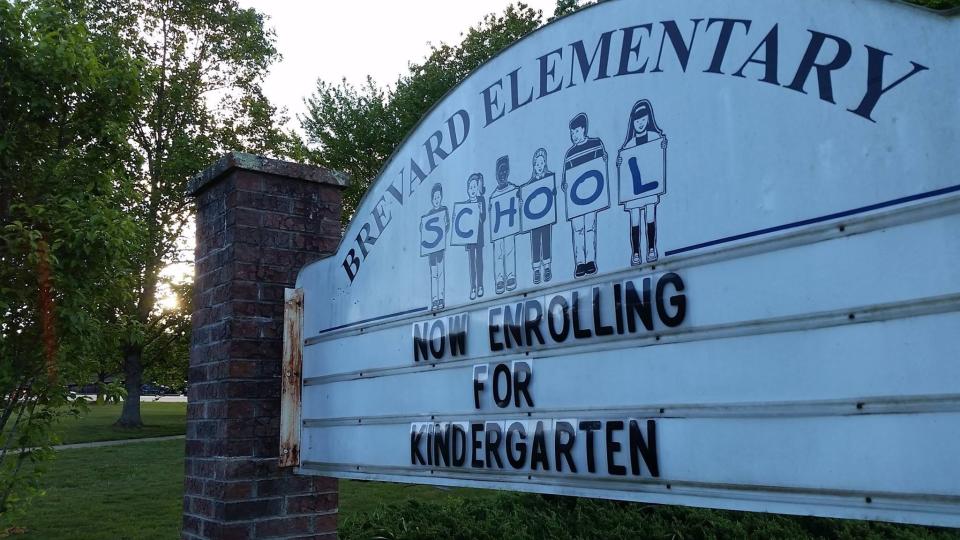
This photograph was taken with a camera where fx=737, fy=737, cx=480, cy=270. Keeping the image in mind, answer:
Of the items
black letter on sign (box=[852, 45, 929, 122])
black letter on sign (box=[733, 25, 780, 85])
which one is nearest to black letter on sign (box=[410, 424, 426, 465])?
black letter on sign (box=[733, 25, 780, 85])

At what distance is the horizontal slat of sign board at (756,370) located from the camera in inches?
62.5

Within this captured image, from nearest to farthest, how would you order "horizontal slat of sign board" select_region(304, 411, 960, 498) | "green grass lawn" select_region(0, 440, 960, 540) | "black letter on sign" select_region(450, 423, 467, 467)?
"horizontal slat of sign board" select_region(304, 411, 960, 498)
"black letter on sign" select_region(450, 423, 467, 467)
"green grass lawn" select_region(0, 440, 960, 540)

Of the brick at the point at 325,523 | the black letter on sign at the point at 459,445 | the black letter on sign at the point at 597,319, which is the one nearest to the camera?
the black letter on sign at the point at 597,319

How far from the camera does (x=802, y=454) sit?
5.75ft

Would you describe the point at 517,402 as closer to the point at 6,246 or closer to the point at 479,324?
the point at 479,324

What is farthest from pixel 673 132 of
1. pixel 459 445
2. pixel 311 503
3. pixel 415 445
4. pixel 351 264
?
pixel 311 503

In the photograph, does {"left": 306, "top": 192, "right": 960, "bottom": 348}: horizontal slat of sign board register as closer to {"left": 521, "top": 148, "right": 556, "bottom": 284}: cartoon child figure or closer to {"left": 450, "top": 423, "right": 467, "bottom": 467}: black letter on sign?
{"left": 521, "top": 148, "right": 556, "bottom": 284}: cartoon child figure

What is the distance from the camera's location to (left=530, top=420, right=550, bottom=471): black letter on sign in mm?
2408

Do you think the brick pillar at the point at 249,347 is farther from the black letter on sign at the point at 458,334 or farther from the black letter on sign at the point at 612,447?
the black letter on sign at the point at 612,447

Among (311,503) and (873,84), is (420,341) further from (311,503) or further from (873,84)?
(873,84)

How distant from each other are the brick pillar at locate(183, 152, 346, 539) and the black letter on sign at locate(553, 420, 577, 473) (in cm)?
190

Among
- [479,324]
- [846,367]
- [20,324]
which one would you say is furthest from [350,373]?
[20,324]

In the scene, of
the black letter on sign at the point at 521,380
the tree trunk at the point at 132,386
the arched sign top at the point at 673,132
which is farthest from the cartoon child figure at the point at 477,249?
the tree trunk at the point at 132,386

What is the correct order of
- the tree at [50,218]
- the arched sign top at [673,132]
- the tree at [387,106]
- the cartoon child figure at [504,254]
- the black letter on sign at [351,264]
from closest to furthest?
the arched sign top at [673,132]
the cartoon child figure at [504,254]
the black letter on sign at [351,264]
the tree at [50,218]
the tree at [387,106]
